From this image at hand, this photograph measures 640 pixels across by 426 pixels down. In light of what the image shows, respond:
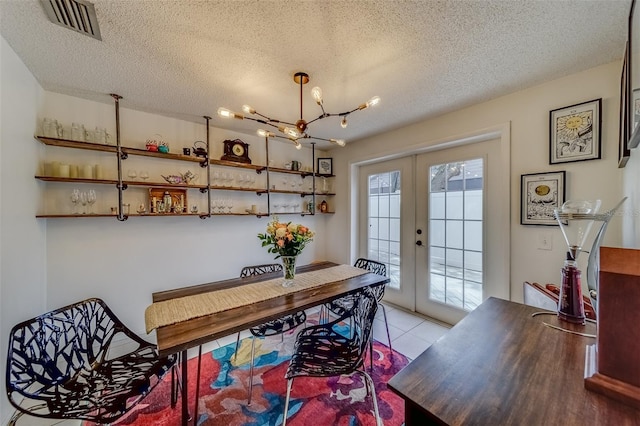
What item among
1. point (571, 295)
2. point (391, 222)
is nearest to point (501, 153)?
point (391, 222)

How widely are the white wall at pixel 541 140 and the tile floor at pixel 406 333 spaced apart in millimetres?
912

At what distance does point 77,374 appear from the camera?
1469 millimetres

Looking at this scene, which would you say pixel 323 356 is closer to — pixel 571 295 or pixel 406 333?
pixel 571 295

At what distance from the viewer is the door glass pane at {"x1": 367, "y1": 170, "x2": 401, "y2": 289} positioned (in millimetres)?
3338

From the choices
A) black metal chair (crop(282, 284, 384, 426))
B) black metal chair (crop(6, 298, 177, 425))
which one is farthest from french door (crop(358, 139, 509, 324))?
black metal chair (crop(6, 298, 177, 425))

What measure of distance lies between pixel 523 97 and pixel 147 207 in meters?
3.82

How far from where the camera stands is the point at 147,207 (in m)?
2.62

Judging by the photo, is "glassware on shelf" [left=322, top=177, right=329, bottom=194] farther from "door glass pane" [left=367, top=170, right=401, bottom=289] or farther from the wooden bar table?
the wooden bar table

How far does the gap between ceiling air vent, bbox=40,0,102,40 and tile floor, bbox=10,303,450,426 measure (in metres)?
2.35

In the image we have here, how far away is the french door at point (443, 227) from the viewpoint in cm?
246

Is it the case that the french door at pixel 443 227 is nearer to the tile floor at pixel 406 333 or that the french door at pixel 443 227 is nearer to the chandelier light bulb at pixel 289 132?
the tile floor at pixel 406 333

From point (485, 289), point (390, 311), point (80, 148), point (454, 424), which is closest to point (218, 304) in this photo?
point (454, 424)

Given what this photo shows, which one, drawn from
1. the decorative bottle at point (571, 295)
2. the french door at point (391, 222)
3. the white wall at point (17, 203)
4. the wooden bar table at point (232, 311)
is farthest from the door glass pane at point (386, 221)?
the white wall at point (17, 203)

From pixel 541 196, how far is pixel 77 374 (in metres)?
3.58
